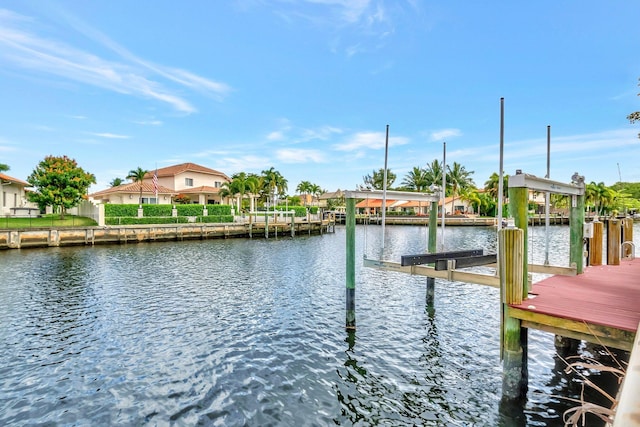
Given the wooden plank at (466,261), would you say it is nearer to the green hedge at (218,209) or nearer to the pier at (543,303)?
the pier at (543,303)

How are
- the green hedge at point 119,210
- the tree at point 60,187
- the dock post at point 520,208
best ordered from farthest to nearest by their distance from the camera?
1. the green hedge at point 119,210
2. the tree at point 60,187
3. the dock post at point 520,208

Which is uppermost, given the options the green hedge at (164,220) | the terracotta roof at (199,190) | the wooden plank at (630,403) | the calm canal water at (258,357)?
the terracotta roof at (199,190)

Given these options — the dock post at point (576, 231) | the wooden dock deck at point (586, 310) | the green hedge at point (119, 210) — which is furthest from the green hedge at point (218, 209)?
the wooden dock deck at point (586, 310)

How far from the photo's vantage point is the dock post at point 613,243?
11.1m

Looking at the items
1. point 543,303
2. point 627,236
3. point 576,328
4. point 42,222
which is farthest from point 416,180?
point 576,328

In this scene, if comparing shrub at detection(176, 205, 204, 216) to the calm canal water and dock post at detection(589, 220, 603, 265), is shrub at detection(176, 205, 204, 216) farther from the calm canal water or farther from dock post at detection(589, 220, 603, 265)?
dock post at detection(589, 220, 603, 265)

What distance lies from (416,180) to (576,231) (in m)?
73.0

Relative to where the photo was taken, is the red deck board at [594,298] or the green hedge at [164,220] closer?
the red deck board at [594,298]

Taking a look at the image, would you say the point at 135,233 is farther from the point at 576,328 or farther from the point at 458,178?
the point at 458,178

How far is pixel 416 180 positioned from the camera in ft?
265

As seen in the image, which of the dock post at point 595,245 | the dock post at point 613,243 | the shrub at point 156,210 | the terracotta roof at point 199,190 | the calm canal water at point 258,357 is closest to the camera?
the calm canal water at point 258,357

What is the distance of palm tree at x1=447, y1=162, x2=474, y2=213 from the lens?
80.1 meters

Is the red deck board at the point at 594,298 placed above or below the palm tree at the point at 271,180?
below

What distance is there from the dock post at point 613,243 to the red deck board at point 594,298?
1.44 meters
